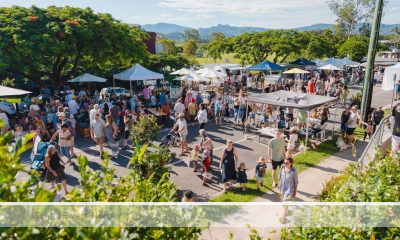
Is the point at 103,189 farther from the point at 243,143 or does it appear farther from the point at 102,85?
the point at 102,85

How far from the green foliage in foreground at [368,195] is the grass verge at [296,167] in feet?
13.3

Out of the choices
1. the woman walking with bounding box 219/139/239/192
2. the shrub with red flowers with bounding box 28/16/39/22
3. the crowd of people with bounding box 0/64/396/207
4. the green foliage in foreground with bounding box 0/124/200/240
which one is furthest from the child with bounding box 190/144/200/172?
the shrub with red flowers with bounding box 28/16/39/22

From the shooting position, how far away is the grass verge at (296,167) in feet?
27.3

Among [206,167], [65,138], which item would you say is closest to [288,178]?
[206,167]

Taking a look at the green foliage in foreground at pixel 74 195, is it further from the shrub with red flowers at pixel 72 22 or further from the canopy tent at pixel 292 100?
the shrub with red flowers at pixel 72 22

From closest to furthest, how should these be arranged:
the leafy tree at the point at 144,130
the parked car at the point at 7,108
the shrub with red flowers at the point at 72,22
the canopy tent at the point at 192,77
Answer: the leafy tree at the point at 144,130
the parked car at the point at 7,108
the shrub with red flowers at the point at 72,22
the canopy tent at the point at 192,77

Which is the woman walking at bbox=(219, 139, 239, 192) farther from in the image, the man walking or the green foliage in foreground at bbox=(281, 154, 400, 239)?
the green foliage in foreground at bbox=(281, 154, 400, 239)

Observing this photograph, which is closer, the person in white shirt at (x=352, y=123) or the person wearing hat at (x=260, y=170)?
the person wearing hat at (x=260, y=170)

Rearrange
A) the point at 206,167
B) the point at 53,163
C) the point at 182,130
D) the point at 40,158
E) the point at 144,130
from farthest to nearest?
1. the point at 182,130
2. the point at 144,130
3. the point at 206,167
4. the point at 40,158
5. the point at 53,163

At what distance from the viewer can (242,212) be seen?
24.3 feet

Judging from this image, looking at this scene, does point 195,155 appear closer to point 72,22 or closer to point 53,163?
point 53,163

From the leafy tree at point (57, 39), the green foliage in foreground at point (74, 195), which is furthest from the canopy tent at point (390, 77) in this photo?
the green foliage in foreground at point (74, 195)

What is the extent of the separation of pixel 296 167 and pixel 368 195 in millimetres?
6922

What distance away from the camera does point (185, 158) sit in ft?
36.7
